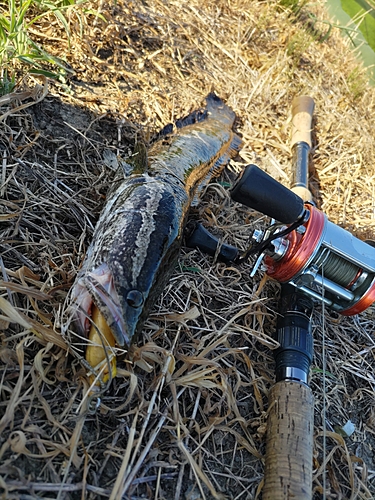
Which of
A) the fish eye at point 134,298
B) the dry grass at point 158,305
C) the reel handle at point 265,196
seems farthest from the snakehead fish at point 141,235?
the reel handle at point 265,196

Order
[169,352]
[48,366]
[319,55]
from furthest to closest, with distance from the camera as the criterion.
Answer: [319,55], [169,352], [48,366]

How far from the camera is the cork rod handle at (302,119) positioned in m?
3.42

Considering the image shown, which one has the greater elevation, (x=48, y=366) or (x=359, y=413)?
(x=359, y=413)

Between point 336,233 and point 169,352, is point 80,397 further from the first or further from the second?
point 336,233

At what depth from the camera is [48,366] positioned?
182 centimetres

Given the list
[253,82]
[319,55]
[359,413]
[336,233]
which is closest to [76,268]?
[336,233]

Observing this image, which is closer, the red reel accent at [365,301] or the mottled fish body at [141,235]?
the mottled fish body at [141,235]

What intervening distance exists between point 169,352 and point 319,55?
13.6 ft

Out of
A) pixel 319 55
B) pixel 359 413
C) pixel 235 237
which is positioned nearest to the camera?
pixel 359 413

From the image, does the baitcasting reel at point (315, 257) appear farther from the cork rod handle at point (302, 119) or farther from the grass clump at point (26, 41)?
the grass clump at point (26, 41)

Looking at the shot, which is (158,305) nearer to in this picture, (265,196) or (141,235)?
(141,235)

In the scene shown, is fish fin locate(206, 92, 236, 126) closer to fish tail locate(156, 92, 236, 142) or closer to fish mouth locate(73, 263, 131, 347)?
fish tail locate(156, 92, 236, 142)

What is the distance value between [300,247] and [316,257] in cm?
11

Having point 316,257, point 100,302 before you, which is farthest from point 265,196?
point 100,302
